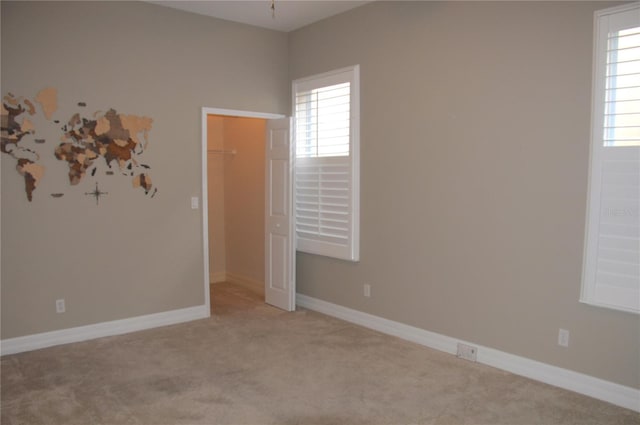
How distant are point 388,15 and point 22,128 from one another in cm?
330

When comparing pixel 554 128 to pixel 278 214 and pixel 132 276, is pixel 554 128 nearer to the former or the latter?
pixel 278 214

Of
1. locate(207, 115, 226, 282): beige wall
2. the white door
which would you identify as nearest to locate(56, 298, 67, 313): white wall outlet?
the white door

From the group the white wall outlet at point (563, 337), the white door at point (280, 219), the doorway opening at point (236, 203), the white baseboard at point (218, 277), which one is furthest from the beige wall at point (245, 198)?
the white wall outlet at point (563, 337)

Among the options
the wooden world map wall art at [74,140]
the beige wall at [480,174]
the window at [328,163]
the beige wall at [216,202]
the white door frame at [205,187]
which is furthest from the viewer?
the beige wall at [216,202]

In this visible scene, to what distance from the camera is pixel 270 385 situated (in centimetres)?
338

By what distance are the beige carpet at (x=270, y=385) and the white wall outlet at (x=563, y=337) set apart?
32cm

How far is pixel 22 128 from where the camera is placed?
12.8ft

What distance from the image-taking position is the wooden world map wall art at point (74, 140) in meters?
3.90

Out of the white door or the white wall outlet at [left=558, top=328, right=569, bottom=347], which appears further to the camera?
the white door

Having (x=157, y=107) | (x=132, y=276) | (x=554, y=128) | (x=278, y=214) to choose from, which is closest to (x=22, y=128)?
(x=157, y=107)

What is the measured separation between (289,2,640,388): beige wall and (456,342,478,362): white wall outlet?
0.09 m

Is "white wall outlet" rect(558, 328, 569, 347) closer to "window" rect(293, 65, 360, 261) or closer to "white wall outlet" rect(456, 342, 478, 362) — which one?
"white wall outlet" rect(456, 342, 478, 362)

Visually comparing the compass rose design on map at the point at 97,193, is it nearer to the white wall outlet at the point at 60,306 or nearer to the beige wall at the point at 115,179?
the beige wall at the point at 115,179

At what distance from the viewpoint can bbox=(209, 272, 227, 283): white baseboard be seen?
6.65 metres
